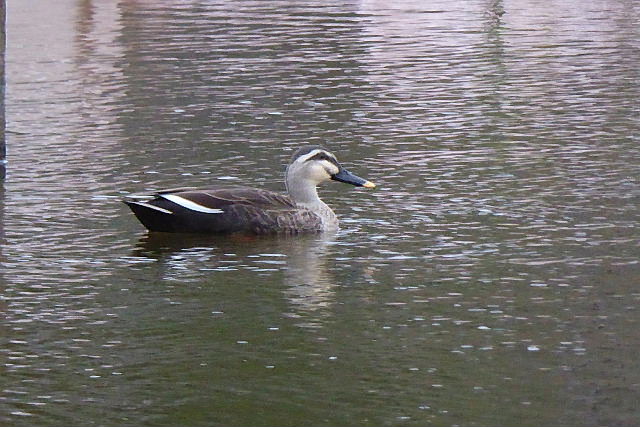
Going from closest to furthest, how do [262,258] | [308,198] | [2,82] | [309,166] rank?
[262,258], [308,198], [309,166], [2,82]

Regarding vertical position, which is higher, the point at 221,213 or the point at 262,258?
the point at 221,213

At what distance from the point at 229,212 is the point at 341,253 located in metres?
1.21

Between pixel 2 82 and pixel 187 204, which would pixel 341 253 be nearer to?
pixel 187 204

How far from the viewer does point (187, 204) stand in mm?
14102

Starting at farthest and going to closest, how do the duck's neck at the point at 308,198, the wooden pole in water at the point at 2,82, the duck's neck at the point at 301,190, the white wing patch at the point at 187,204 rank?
the wooden pole in water at the point at 2,82 → the duck's neck at the point at 301,190 → the duck's neck at the point at 308,198 → the white wing patch at the point at 187,204

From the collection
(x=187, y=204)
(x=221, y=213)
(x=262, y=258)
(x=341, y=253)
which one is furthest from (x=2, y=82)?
(x=341, y=253)

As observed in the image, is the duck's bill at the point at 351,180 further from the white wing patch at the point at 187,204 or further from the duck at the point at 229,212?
the white wing patch at the point at 187,204

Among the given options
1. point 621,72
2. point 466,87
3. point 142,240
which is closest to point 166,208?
point 142,240

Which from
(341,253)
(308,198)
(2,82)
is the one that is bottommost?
(341,253)

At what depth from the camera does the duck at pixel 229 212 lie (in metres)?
14.1

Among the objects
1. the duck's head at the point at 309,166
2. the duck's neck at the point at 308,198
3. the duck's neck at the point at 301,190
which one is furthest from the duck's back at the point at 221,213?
the duck's head at the point at 309,166

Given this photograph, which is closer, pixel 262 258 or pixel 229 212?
pixel 262 258

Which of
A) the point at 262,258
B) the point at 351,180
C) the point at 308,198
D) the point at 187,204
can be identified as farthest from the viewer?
the point at 351,180

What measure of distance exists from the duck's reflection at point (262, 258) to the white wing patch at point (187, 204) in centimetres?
29
